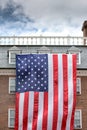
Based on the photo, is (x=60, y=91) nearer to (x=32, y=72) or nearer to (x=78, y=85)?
(x=78, y=85)

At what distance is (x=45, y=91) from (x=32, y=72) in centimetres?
220

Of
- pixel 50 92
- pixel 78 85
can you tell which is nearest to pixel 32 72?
pixel 50 92

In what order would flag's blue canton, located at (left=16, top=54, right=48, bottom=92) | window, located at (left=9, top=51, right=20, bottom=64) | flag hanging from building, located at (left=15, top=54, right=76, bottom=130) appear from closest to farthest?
flag hanging from building, located at (left=15, top=54, right=76, bottom=130) < flag's blue canton, located at (left=16, top=54, right=48, bottom=92) < window, located at (left=9, top=51, right=20, bottom=64)

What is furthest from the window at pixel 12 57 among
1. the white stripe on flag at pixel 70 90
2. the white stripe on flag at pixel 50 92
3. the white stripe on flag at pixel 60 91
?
the white stripe on flag at pixel 70 90

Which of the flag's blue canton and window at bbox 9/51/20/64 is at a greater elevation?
window at bbox 9/51/20/64

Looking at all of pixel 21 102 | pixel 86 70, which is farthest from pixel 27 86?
pixel 86 70

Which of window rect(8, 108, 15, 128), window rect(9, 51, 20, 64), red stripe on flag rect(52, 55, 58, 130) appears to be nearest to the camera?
red stripe on flag rect(52, 55, 58, 130)

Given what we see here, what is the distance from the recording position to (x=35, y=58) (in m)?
45.5

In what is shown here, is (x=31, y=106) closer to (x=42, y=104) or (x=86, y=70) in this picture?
(x=42, y=104)

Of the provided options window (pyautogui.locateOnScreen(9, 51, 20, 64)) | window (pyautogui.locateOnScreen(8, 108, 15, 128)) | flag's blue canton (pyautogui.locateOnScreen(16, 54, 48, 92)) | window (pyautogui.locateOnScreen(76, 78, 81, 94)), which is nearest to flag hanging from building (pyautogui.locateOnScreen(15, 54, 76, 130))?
flag's blue canton (pyautogui.locateOnScreen(16, 54, 48, 92))

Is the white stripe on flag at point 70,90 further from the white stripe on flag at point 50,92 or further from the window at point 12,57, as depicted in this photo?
the window at point 12,57

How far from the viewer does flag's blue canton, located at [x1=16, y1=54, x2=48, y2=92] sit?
44.8 m

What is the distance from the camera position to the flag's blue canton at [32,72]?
44.8 meters

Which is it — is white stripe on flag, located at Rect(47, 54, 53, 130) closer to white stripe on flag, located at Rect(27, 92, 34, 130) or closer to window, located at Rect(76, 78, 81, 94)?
white stripe on flag, located at Rect(27, 92, 34, 130)
